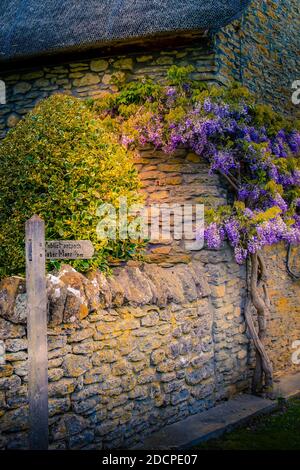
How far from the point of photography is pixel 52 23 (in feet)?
23.5

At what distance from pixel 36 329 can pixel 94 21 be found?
4.51 m

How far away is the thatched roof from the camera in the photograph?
6312mm

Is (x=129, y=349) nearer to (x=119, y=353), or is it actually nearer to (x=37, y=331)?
(x=119, y=353)

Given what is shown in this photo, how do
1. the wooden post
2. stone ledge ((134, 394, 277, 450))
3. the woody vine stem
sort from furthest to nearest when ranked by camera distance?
1. the woody vine stem
2. stone ledge ((134, 394, 277, 450))
3. the wooden post

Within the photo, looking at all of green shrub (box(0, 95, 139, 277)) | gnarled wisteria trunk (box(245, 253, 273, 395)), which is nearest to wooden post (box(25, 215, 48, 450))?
green shrub (box(0, 95, 139, 277))

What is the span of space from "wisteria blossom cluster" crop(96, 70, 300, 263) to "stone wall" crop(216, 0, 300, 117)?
0.71 meters

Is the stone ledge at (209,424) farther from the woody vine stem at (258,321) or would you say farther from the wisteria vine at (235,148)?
the wisteria vine at (235,148)

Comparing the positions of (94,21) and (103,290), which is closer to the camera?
(103,290)

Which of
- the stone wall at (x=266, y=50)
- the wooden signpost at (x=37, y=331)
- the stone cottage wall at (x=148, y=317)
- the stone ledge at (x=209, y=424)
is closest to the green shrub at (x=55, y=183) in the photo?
the stone cottage wall at (x=148, y=317)

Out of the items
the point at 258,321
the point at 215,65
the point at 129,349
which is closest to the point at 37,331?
the point at 129,349

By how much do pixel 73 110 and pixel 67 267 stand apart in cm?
181

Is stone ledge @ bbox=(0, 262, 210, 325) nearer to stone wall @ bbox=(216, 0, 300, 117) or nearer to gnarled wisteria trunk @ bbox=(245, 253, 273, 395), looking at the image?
gnarled wisteria trunk @ bbox=(245, 253, 273, 395)

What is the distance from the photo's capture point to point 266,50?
805 centimetres

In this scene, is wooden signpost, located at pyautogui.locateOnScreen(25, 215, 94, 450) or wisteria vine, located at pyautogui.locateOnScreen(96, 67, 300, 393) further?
wisteria vine, located at pyautogui.locateOnScreen(96, 67, 300, 393)
